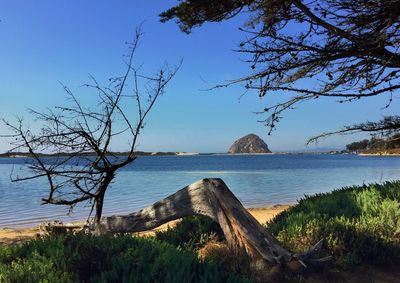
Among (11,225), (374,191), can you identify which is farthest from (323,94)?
(11,225)

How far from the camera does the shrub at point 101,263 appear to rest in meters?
3.54

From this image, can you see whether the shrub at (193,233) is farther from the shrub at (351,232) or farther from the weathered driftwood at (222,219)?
the shrub at (351,232)

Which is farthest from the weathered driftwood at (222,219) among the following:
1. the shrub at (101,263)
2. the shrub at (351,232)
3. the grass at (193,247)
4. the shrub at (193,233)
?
the shrub at (101,263)

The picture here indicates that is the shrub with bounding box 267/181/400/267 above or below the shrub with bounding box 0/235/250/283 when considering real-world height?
below

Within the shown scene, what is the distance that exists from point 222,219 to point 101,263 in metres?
2.31

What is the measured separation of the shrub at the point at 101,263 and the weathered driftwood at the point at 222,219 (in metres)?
1.43

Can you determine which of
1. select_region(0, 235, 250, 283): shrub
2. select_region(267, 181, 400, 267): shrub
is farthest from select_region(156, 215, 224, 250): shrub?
select_region(0, 235, 250, 283): shrub

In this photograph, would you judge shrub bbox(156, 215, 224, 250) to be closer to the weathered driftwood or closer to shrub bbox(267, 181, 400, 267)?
the weathered driftwood

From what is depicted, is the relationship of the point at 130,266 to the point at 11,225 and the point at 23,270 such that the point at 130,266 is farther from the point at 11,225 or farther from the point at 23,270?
the point at 11,225

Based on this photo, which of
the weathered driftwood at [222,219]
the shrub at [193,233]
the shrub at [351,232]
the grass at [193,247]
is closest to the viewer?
the grass at [193,247]

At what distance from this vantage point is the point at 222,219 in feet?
19.6

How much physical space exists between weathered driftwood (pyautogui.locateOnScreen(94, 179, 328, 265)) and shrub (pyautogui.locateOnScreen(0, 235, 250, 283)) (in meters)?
1.43

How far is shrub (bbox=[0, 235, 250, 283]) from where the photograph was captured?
3.54 m

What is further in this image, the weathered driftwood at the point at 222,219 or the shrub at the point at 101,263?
the weathered driftwood at the point at 222,219
